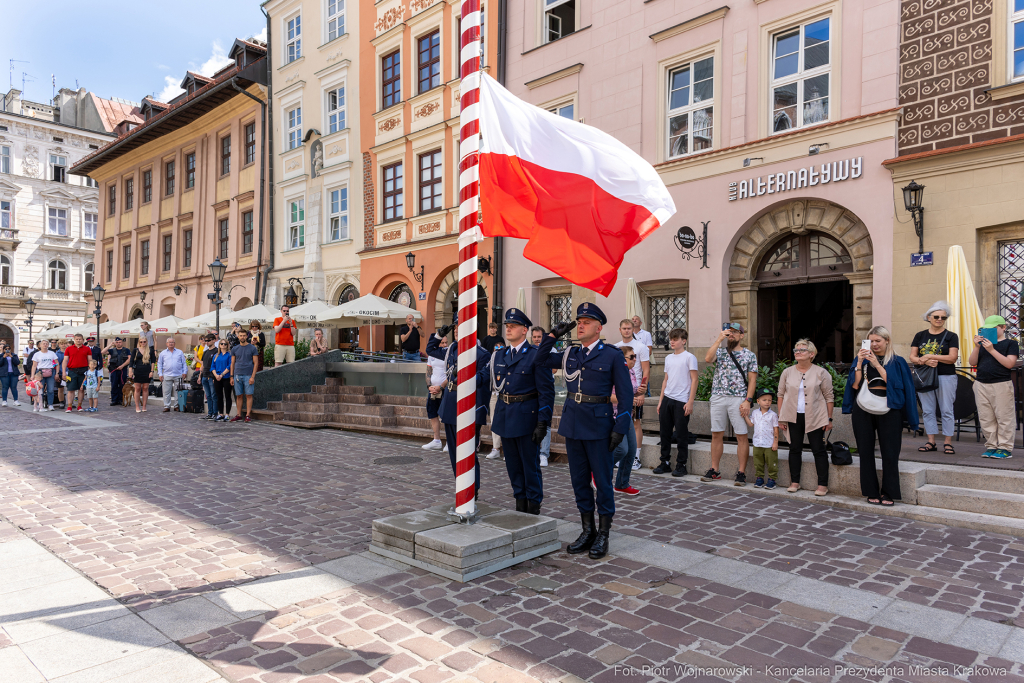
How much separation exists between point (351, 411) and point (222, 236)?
18.7 m

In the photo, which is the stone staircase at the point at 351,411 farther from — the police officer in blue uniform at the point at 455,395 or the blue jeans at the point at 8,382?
the blue jeans at the point at 8,382

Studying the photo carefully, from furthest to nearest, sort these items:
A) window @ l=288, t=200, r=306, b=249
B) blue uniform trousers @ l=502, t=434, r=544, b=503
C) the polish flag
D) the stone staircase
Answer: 1. window @ l=288, t=200, r=306, b=249
2. the stone staircase
3. blue uniform trousers @ l=502, t=434, r=544, b=503
4. the polish flag

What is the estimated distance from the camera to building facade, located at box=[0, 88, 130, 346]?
157 feet

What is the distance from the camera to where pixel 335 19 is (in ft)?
81.1

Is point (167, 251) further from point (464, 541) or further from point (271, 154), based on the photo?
point (464, 541)

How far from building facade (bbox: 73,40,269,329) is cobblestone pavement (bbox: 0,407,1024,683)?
21501 mm

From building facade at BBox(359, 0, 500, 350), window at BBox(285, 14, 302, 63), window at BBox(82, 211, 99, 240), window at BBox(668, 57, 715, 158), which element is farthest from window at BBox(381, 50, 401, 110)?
window at BBox(82, 211, 99, 240)

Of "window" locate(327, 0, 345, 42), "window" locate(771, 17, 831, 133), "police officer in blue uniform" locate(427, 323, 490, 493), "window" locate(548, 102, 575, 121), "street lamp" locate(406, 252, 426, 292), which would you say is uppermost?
"window" locate(327, 0, 345, 42)

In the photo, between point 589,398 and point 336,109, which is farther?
point 336,109

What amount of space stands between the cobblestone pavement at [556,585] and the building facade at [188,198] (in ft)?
70.5

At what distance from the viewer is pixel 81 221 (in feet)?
170

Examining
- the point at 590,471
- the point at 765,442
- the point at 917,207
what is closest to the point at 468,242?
the point at 590,471

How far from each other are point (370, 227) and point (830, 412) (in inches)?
720

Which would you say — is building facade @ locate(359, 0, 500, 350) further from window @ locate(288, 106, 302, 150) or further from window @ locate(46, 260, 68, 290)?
window @ locate(46, 260, 68, 290)
